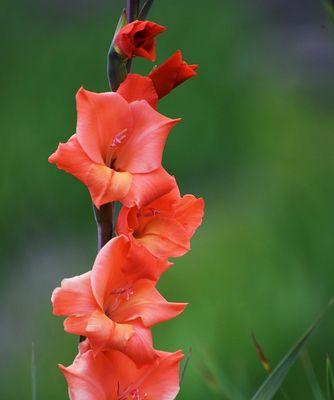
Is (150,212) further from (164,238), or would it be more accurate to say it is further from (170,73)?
(170,73)

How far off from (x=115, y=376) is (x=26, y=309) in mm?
1807

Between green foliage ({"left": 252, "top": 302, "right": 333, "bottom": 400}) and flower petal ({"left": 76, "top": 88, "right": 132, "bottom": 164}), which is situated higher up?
flower petal ({"left": 76, "top": 88, "right": 132, "bottom": 164})

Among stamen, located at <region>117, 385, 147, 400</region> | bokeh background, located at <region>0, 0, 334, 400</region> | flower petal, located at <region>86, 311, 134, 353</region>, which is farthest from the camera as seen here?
bokeh background, located at <region>0, 0, 334, 400</region>

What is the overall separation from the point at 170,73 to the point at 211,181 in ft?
7.95

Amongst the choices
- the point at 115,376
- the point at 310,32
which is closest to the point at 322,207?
the point at 115,376

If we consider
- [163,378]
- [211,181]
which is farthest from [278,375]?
[211,181]

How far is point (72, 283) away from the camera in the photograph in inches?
35.8

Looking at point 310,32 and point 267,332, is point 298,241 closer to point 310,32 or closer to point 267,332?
point 267,332

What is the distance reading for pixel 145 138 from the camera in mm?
945

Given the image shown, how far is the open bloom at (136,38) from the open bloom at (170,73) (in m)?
0.02

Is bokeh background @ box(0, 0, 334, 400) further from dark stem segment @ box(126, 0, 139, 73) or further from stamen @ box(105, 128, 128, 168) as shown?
dark stem segment @ box(126, 0, 139, 73)

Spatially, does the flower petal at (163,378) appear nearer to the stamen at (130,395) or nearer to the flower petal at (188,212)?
the stamen at (130,395)

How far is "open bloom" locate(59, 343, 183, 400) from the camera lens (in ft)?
3.07

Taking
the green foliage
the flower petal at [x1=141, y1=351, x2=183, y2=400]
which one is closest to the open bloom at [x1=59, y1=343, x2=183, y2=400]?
the flower petal at [x1=141, y1=351, x2=183, y2=400]
